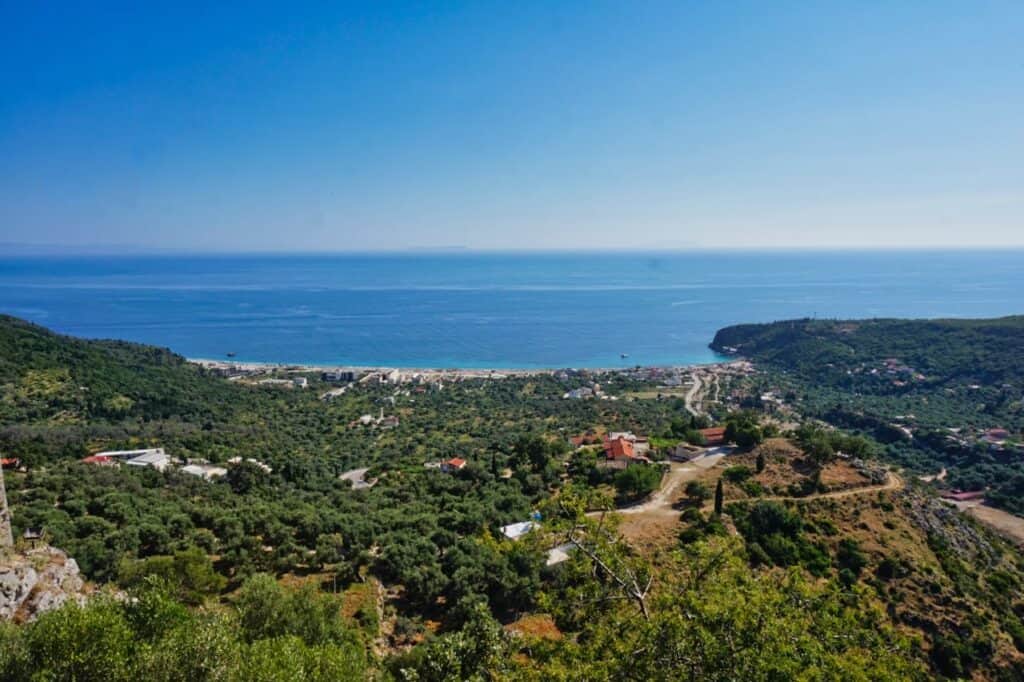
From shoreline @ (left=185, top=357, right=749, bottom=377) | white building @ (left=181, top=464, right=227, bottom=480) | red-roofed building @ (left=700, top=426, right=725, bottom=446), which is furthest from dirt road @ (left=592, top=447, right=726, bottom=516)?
shoreline @ (left=185, top=357, right=749, bottom=377)

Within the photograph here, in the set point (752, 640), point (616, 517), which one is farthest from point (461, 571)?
point (752, 640)

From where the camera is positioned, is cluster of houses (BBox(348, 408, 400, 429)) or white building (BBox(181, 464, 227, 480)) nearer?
white building (BBox(181, 464, 227, 480))

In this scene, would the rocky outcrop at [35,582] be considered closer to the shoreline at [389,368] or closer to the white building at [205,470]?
the white building at [205,470]

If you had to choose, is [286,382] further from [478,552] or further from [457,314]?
[457,314]

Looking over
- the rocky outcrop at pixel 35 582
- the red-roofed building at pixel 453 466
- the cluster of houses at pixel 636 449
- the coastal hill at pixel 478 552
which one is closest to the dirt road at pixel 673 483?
the coastal hill at pixel 478 552

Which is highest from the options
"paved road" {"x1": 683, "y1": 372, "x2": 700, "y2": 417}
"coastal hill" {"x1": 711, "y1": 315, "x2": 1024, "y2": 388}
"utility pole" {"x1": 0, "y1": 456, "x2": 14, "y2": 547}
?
"utility pole" {"x1": 0, "y1": 456, "x2": 14, "y2": 547}

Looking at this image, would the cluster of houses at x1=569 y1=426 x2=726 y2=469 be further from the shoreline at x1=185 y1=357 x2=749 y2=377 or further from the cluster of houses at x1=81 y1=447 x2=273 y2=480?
the shoreline at x1=185 y1=357 x2=749 y2=377

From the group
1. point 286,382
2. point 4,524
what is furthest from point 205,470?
point 286,382
